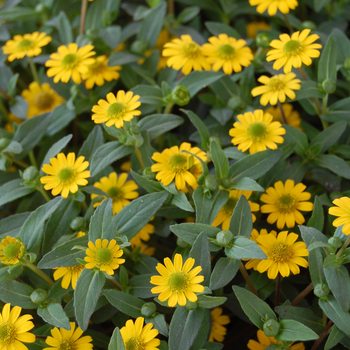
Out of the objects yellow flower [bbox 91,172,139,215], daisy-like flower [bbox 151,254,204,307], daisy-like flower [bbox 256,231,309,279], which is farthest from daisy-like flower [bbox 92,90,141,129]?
daisy-like flower [bbox 256,231,309,279]

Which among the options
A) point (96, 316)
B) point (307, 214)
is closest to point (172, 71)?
point (307, 214)

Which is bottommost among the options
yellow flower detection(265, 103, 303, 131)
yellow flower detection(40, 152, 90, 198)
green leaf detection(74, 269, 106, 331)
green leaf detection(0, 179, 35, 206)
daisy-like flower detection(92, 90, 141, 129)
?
yellow flower detection(265, 103, 303, 131)

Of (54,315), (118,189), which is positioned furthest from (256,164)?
(54,315)

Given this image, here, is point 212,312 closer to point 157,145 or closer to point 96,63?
point 157,145

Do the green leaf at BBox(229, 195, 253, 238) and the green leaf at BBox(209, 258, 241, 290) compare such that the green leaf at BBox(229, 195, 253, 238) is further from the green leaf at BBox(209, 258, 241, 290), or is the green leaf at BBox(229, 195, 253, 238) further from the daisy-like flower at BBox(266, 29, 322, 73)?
the daisy-like flower at BBox(266, 29, 322, 73)

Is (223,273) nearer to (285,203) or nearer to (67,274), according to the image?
(285,203)

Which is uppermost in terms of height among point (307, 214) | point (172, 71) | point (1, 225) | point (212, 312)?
point (172, 71)
